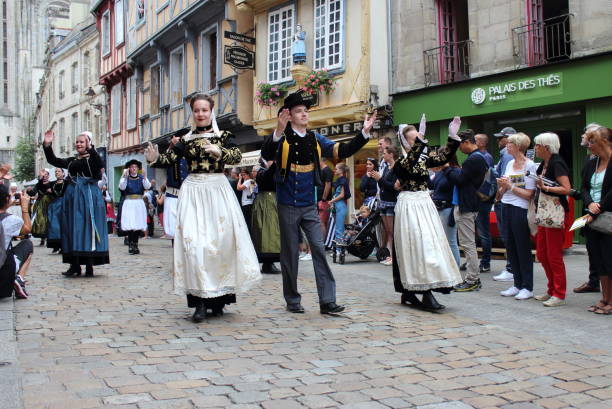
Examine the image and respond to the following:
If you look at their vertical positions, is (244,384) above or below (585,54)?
below

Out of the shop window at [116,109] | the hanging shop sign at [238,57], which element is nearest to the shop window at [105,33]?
the shop window at [116,109]

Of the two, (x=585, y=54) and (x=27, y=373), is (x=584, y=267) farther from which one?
(x=27, y=373)

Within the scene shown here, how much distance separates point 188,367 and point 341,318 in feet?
6.75

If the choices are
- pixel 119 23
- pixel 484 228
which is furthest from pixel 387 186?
pixel 119 23

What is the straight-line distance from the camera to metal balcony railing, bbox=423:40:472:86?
15.0 m

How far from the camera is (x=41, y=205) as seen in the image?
1638cm

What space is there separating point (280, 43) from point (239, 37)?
1367 millimetres

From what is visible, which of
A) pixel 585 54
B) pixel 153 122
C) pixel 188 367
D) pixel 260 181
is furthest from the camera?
pixel 153 122

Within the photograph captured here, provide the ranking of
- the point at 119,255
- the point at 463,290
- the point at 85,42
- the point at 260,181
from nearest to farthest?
1. the point at 260,181
2. the point at 463,290
3. the point at 119,255
4. the point at 85,42

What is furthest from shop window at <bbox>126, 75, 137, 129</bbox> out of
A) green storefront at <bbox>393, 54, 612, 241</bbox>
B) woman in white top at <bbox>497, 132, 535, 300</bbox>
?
woman in white top at <bbox>497, 132, 535, 300</bbox>

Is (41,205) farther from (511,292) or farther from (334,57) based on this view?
(511,292)

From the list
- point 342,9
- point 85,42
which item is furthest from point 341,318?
point 85,42

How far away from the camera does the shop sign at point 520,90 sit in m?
12.4

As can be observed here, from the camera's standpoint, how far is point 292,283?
251 inches
